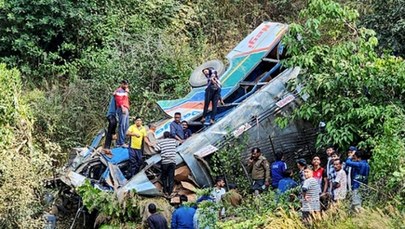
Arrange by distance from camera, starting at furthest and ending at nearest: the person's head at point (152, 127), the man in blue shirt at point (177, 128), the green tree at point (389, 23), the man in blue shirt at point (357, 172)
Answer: the green tree at point (389, 23) < the person's head at point (152, 127) < the man in blue shirt at point (177, 128) < the man in blue shirt at point (357, 172)

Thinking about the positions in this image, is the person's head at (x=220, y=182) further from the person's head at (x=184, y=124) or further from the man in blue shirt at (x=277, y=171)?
the person's head at (x=184, y=124)

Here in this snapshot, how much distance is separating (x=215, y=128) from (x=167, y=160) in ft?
5.51

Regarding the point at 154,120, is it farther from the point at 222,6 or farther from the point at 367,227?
the point at 367,227

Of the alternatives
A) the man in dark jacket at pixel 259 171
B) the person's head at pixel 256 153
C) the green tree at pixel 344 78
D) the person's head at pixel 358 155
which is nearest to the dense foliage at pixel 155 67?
the green tree at pixel 344 78

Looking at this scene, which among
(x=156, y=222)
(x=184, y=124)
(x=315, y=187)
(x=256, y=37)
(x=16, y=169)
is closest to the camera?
(x=315, y=187)

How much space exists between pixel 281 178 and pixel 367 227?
408cm

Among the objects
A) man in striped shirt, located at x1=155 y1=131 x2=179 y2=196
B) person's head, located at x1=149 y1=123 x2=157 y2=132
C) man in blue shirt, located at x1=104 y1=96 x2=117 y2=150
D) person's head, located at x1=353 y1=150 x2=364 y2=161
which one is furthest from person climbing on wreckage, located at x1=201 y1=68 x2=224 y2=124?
person's head, located at x1=353 y1=150 x2=364 y2=161

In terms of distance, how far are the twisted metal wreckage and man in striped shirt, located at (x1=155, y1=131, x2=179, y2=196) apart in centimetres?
21

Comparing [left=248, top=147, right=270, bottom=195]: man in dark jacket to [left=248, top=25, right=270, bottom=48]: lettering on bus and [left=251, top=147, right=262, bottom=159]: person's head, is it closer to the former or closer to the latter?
[left=251, top=147, right=262, bottom=159]: person's head

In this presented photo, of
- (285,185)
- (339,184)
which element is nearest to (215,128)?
(285,185)

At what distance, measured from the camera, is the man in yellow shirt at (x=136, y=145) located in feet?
51.8

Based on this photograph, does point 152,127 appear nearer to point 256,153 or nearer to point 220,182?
point 256,153

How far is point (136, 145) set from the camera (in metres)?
15.9

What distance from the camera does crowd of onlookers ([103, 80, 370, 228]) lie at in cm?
1223
